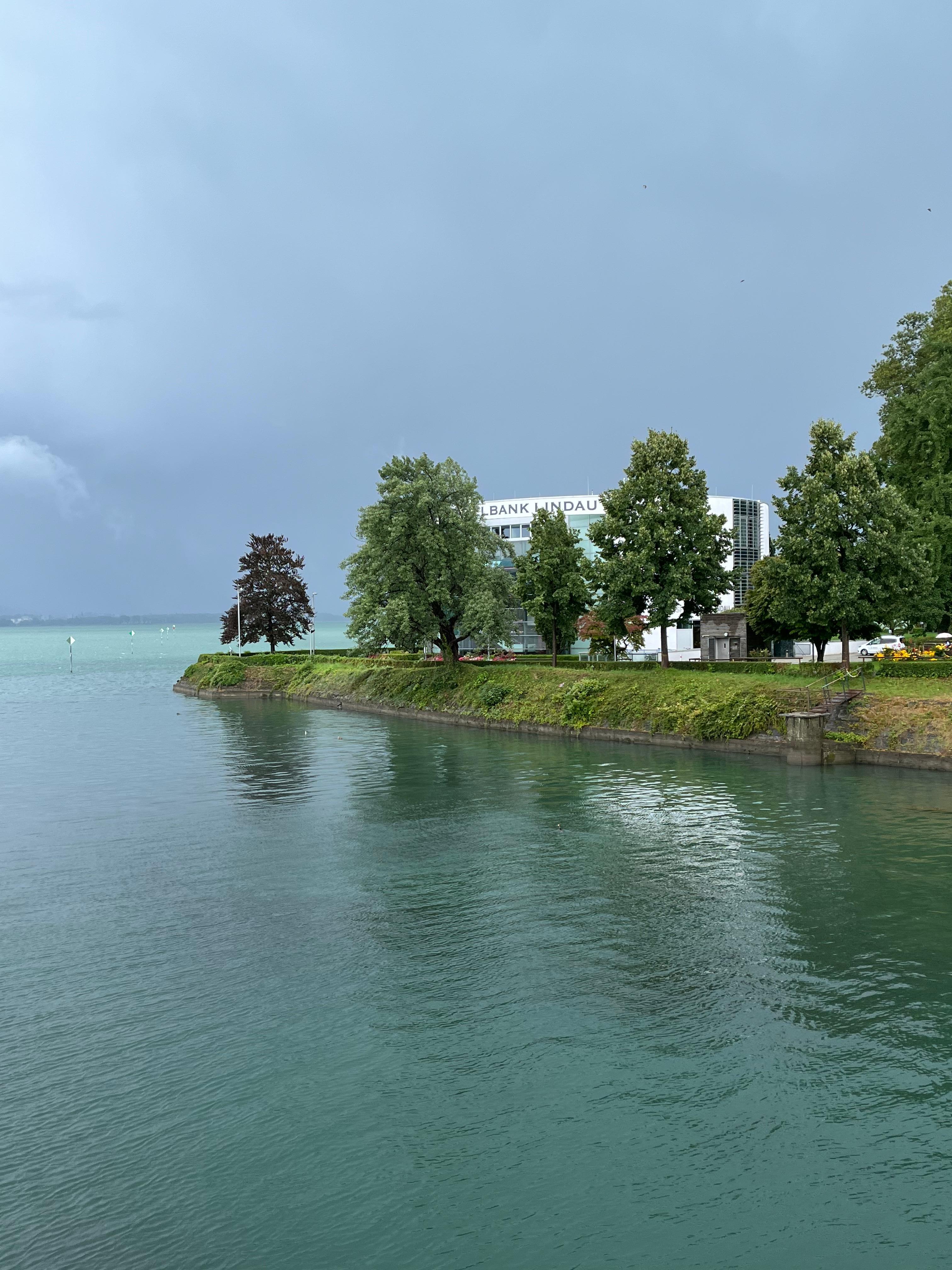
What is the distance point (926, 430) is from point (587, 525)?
154 ft

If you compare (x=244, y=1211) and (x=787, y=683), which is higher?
(x=787, y=683)

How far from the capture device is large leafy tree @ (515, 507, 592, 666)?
72.1m

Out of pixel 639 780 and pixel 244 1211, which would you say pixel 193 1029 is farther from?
pixel 639 780

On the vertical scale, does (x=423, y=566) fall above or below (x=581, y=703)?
above

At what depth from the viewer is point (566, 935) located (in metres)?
21.7

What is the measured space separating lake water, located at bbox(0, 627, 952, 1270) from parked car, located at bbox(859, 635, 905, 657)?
41816 millimetres

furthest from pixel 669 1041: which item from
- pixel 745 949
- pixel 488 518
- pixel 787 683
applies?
pixel 488 518

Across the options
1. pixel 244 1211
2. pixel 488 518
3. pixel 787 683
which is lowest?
pixel 244 1211

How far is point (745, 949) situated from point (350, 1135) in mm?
10405

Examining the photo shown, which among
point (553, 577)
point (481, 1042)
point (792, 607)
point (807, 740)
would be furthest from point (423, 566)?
point (481, 1042)

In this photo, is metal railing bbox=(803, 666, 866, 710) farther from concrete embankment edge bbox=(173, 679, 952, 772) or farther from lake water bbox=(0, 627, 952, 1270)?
lake water bbox=(0, 627, 952, 1270)

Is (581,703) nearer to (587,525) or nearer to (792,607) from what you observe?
(792,607)

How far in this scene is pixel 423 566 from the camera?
70250 millimetres

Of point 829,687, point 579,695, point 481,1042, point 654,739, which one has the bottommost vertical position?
point 481,1042
